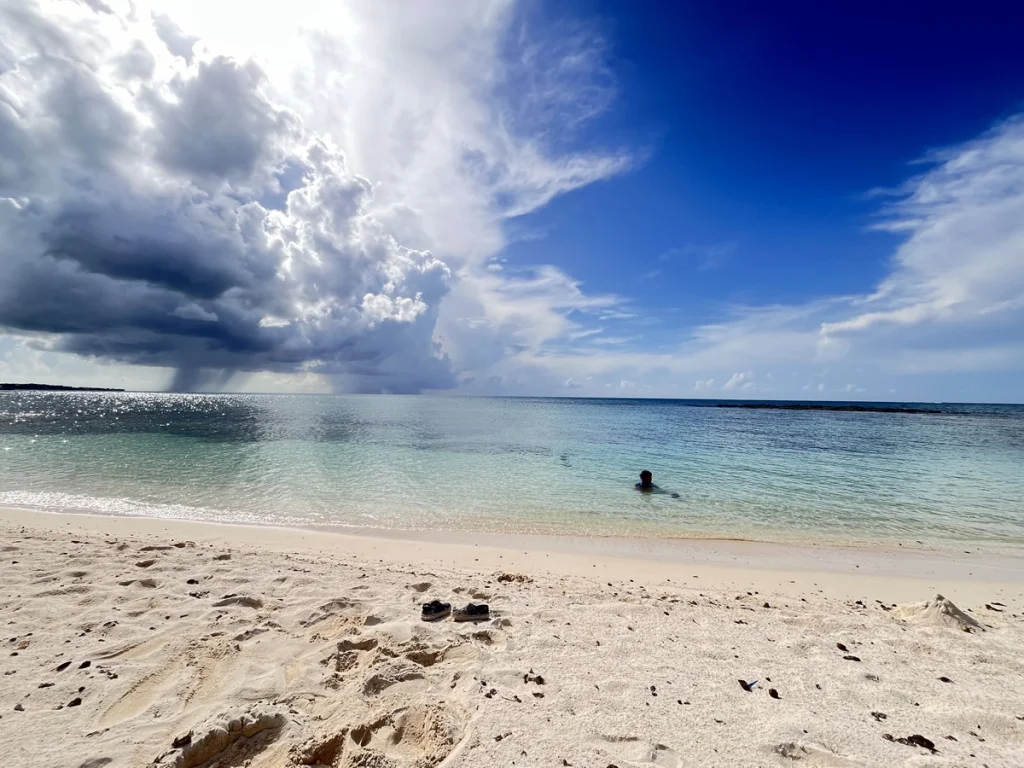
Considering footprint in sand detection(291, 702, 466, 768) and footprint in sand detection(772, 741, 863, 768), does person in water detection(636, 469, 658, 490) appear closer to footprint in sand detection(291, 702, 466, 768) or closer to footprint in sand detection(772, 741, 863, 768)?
footprint in sand detection(772, 741, 863, 768)

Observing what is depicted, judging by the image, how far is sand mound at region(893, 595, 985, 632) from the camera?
6.48 meters

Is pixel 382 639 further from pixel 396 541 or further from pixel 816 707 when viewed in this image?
pixel 396 541

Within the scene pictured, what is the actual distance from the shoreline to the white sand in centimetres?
27

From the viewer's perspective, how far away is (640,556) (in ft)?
34.9

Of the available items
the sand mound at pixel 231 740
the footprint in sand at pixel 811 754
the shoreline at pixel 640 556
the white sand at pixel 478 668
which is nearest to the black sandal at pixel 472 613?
the white sand at pixel 478 668

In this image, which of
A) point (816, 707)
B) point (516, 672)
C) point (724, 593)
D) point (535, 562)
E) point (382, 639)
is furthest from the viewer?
point (535, 562)

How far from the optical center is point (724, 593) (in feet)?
26.9

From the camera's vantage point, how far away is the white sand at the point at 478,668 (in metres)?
3.77

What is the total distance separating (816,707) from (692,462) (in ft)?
73.2

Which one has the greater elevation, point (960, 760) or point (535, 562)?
point (960, 760)

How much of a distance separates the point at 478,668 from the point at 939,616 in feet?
23.6

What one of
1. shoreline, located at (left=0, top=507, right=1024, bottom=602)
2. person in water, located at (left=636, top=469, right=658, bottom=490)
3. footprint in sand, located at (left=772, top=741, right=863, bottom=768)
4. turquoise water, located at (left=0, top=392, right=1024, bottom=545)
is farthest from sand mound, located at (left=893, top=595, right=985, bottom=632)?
person in water, located at (left=636, top=469, right=658, bottom=490)

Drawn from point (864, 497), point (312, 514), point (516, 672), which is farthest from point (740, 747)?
point (864, 497)

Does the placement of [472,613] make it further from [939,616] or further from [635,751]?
[939,616]
